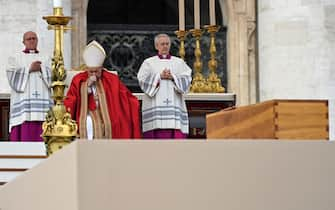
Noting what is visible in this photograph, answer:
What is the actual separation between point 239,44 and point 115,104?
4.89m

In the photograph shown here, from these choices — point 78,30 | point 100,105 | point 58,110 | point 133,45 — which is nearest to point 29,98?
point 100,105

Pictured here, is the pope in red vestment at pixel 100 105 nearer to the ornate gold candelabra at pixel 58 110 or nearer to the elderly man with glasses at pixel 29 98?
the elderly man with glasses at pixel 29 98

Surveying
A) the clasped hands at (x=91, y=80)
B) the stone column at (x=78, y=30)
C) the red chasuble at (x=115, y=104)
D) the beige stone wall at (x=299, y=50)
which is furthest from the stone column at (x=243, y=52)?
the clasped hands at (x=91, y=80)

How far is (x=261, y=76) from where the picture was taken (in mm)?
14453

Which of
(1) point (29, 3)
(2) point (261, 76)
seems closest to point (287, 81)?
(2) point (261, 76)

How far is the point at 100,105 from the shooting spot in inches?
414

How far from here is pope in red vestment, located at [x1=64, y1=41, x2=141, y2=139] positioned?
33.9 feet

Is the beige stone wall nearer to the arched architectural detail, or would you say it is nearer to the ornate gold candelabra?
the arched architectural detail

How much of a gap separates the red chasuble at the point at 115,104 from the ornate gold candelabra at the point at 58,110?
246cm

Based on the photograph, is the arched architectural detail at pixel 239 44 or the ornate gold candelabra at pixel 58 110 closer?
the ornate gold candelabra at pixel 58 110

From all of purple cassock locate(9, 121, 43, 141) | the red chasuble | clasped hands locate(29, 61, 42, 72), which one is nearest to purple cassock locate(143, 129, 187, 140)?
the red chasuble

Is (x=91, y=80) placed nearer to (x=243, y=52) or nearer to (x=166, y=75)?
(x=166, y=75)

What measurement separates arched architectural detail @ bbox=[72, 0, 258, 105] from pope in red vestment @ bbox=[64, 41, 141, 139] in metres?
4.25

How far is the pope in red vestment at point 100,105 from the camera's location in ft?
33.9
